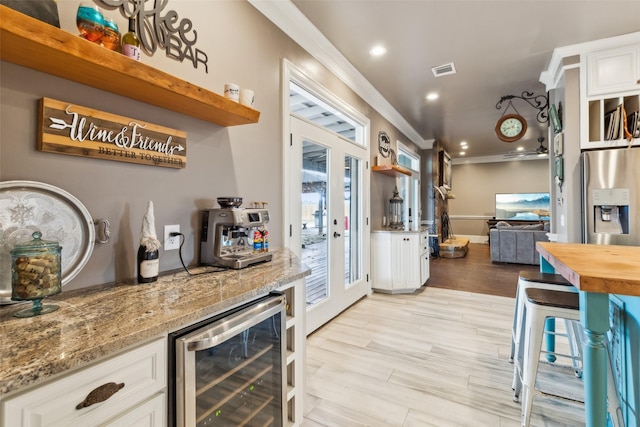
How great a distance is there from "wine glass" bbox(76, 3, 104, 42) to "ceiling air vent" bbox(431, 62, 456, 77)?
318cm

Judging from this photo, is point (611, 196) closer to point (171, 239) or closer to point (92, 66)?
point (171, 239)

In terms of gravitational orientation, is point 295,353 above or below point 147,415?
below

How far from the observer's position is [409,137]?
594 cm

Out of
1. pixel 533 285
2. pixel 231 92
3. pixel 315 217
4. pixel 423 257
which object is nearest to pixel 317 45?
pixel 231 92

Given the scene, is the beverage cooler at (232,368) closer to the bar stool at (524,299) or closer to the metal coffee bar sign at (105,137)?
the metal coffee bar sign at (105,137)

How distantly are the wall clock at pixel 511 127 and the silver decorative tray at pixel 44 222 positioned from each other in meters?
4.40

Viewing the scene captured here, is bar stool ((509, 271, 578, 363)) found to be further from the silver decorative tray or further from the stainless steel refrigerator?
the silver decorative tray

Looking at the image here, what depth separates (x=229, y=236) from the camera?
1.63 m

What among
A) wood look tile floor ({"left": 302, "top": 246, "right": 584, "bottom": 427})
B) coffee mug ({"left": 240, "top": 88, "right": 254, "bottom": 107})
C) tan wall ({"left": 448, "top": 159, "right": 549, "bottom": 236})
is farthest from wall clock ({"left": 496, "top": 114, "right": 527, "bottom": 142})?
tan wall ({"left": 448, "top": 159, "right": 549, "bottom": 236})

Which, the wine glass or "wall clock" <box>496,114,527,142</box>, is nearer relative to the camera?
the wine glass

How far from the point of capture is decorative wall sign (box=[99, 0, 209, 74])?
1346mm

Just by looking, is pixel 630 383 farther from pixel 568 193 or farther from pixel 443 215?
pixel 443 215

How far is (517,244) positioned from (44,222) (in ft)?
24.1

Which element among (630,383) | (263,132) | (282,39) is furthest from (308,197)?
(630,383)
